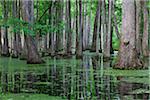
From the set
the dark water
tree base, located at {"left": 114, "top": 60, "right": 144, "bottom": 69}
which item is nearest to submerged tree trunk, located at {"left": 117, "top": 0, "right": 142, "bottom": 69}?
tree base, located at {"left": 114, "top": 60, "right": 144, "bottom": 69}

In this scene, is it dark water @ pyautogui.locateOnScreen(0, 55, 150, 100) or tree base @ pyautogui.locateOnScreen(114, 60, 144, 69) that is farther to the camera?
tree base @ pyautogui.locateOnScreen(114, 60, 144, 69)

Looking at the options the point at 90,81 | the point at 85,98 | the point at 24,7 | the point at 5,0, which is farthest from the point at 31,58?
the point at 5,0

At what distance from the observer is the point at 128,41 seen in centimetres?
1279

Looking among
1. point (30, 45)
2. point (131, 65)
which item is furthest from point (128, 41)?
point (30, 45)

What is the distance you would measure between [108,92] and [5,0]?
2000 centimetres

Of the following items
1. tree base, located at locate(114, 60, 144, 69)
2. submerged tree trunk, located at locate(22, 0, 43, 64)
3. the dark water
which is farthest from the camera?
submerged tree trunk, located at locate(22, 0, 43, 64)

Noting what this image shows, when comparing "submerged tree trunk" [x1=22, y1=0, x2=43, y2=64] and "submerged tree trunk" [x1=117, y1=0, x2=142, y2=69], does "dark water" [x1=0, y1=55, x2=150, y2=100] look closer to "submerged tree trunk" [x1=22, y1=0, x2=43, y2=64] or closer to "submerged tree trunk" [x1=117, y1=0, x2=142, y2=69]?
"submerged tree trunk" [x1=117, y1=0, x2=142, y2=69]

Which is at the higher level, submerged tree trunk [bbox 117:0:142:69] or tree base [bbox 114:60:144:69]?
submerged tree trunk [bbox 117:0:142:69]

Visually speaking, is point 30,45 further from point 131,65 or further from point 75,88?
point 75,88

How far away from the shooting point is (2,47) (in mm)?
24578

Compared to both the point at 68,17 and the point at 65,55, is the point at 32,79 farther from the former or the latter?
the point at 68,17

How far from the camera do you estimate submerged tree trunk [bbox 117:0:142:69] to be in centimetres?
1229

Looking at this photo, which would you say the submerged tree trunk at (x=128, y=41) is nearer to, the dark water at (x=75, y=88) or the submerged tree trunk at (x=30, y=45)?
the dark water at (x=75, y=88)

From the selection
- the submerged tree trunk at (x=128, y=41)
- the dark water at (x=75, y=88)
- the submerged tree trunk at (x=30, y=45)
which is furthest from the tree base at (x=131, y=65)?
the submerged tree trunk at (x=30, y=45)
